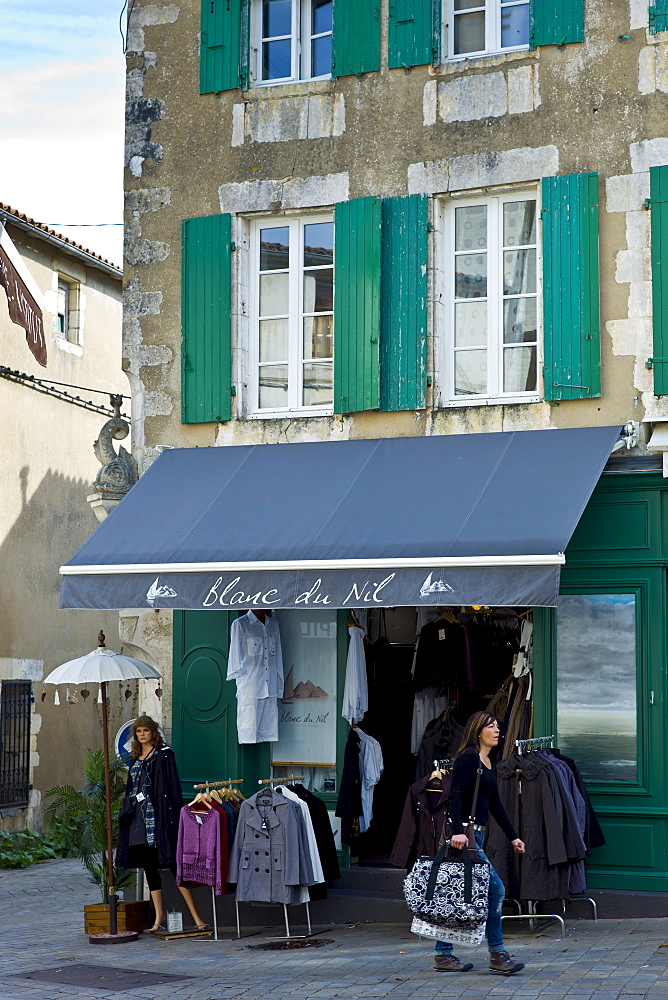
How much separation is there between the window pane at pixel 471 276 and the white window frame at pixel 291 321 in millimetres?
1219

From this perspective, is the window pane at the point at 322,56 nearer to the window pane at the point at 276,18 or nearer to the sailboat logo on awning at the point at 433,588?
the window pane at the point at 276,18

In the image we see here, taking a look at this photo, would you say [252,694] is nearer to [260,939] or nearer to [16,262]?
[260,939]

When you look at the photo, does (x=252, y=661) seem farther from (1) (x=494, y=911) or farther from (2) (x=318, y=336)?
(1) (x=494, y=911)

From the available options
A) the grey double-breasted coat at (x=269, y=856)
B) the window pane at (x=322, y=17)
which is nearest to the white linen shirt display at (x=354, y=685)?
the grey double-breasted coat at (x=269, y=856)

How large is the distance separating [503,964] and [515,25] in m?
7.44

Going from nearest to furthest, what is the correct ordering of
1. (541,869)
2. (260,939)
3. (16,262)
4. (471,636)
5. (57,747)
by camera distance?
(541,869) < (260,939) < (471,636) < (16,262) < (57,747)

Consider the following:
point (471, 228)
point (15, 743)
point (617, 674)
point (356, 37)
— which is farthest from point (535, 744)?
point (15, 743)

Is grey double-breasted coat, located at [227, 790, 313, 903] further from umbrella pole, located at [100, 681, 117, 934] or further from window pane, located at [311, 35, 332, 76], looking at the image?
window pane, located at [311, 35, 332, 76]

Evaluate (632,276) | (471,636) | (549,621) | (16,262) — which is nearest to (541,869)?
(549,621)

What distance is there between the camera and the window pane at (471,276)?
36.9ft

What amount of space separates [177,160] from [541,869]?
6.86 meters

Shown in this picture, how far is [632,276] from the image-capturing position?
34.5 ft

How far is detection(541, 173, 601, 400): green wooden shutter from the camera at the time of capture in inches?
415

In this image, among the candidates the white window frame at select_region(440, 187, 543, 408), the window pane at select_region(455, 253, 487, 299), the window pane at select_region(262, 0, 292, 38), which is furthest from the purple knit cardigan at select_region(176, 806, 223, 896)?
the window pane at select_region(262, 0, 292, 38)
